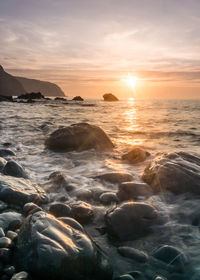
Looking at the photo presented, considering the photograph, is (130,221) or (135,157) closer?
(130,221)

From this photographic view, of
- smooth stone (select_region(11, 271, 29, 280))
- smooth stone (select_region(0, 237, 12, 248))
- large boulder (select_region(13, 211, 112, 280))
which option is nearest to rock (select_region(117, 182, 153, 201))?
large boulder (select_region(13, 211, 112, 280))

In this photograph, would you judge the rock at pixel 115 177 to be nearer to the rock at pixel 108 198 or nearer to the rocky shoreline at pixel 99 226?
the rocky shoreline at pixel 99 226

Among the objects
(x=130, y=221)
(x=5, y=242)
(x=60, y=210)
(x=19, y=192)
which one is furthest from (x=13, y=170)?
(x=130, y=221)

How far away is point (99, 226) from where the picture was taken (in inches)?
139

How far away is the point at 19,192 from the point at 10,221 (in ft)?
2.83

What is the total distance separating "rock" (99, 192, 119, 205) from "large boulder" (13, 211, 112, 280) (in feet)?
5.41

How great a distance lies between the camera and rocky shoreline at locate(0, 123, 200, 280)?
7.68 feet

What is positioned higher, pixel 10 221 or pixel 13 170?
pixel 13 170

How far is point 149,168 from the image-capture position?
18.3 ft

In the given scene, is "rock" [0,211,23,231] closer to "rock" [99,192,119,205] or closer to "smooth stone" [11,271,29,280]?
"smooth stone" [11,271,29,280]

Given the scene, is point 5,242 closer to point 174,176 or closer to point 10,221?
point 10,221

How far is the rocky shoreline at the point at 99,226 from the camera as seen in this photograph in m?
2.34

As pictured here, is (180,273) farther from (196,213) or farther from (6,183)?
(6,183)

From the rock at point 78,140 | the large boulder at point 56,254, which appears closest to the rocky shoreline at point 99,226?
the large boulder at point 56,254
